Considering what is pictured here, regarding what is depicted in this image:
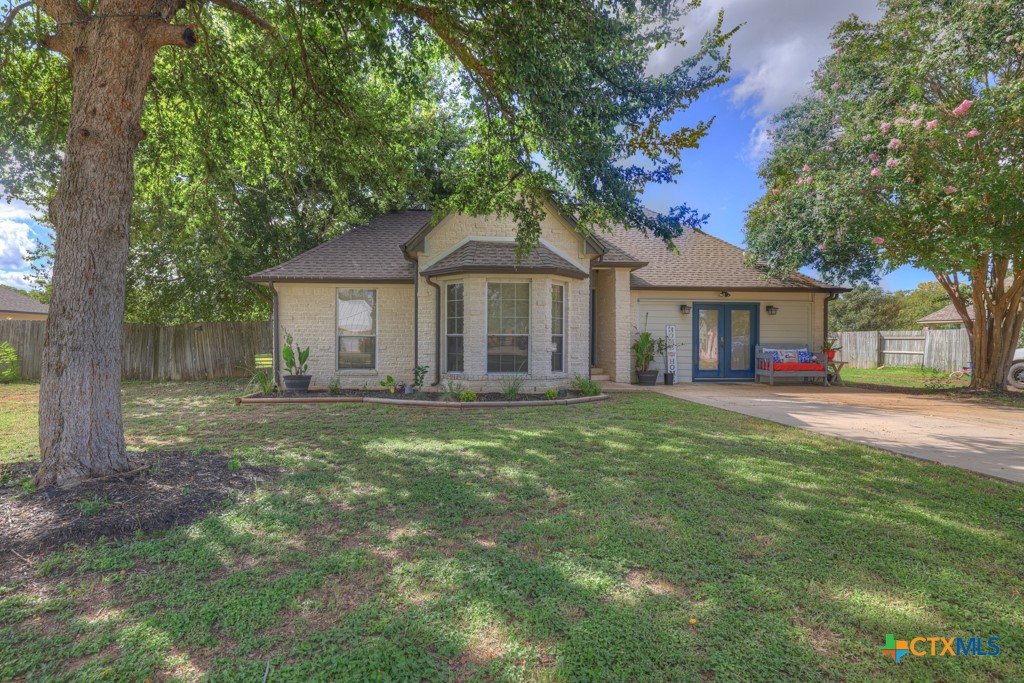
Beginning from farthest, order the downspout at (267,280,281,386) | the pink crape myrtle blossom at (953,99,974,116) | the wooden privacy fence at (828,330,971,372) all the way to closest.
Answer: the wooden privacy fence at (828,330,971,372), the downspout at (267,280,281,386), the pink crape myrtle blossom at (953,99,974,116)

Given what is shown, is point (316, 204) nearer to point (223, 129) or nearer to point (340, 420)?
point (223, 129)

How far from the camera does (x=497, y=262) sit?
978 centimetres

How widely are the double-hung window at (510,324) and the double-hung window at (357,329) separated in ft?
10.9

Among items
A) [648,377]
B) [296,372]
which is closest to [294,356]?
[296,372]

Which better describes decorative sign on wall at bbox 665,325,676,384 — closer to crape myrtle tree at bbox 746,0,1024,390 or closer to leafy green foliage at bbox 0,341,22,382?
crape myrtle tree at bbox 746,0,1024,390

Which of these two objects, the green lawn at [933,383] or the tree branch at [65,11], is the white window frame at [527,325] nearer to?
the tree branch at [65,11]

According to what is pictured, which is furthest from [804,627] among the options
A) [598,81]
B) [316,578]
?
[598,81]

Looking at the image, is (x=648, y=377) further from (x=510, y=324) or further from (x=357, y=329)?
(x=357, y=329)

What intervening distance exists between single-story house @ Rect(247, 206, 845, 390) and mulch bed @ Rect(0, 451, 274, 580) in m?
5.86

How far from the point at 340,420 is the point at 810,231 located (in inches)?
455

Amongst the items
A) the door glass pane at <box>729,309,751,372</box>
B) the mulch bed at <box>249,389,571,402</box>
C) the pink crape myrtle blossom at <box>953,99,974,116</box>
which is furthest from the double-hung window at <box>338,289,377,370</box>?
the pink crape myrtle blossom at <box>953,99,974,116</box>

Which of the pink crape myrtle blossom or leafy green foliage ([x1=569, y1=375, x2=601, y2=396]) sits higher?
the pink crape myrtle blossom

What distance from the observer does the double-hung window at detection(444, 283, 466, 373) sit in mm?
10234

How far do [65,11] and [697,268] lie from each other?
45.0ft
